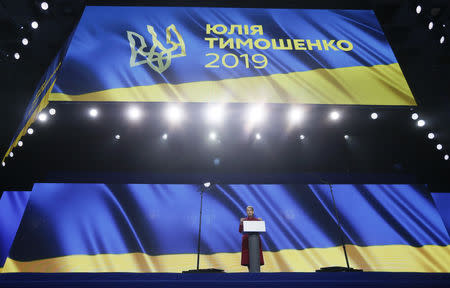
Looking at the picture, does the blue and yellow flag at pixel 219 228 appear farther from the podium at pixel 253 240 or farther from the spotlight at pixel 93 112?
the podium at pixel 253 240

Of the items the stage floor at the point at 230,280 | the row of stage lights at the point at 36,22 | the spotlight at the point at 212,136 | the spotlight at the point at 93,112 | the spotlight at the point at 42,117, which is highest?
the row of stage lights at the point at 36,22

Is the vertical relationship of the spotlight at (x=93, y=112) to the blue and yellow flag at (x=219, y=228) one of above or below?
above

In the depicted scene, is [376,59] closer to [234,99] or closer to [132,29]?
[234,99]

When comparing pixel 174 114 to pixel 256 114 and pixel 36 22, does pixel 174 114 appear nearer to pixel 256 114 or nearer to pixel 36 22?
pixel 256 114

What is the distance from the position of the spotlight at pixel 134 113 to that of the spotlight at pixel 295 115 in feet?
7.92

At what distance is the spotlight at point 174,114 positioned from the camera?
405 centimetres

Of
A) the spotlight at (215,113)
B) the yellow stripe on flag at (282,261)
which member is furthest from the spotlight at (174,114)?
the yellow stripe on flag at (282,261)

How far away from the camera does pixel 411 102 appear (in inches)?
157

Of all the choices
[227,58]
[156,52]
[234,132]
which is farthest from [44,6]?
[234,132]

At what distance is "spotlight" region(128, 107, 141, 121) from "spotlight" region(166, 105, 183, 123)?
0.47 m

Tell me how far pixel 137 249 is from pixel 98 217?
1098 millimetres

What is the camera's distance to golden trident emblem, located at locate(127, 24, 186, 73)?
4203mm

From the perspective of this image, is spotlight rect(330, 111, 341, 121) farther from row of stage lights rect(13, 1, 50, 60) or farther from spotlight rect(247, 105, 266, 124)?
row of stage lights rect(13, 1, 50, 60)

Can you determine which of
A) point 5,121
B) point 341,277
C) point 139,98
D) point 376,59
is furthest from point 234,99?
point 5,121
